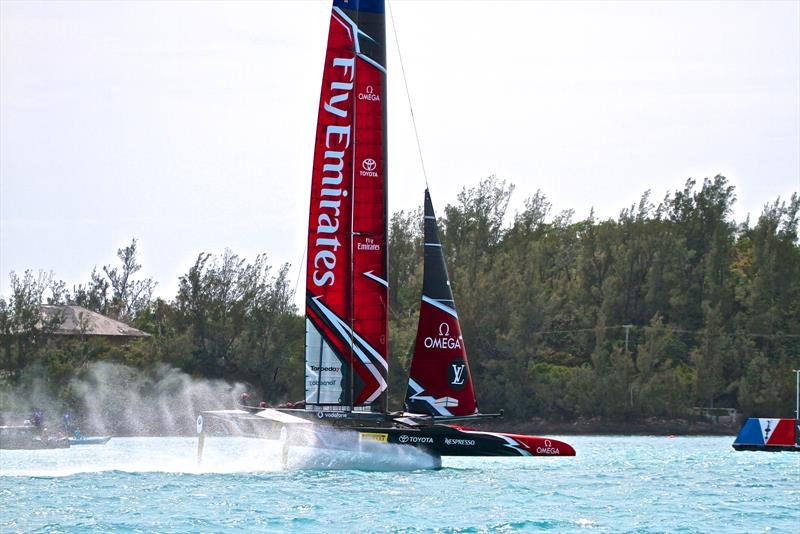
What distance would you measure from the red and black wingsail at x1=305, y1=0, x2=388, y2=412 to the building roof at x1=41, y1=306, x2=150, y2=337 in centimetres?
5058

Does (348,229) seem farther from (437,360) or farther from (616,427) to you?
(616,427)

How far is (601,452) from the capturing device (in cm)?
4688

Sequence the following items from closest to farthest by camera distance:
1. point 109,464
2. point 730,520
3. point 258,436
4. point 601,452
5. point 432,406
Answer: point 730,520, point 258,436, point 432,406, point 109,464, point 601,452

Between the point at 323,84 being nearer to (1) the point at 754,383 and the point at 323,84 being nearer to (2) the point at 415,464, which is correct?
(2) the point at 415,464

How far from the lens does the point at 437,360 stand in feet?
110

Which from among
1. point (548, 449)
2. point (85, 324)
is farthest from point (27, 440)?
point (85, 324)

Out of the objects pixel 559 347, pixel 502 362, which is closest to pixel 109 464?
pixel 502 362

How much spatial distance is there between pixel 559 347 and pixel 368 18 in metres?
56.7

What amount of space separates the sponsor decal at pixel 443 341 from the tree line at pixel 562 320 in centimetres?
4099

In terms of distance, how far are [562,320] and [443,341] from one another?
53845mm

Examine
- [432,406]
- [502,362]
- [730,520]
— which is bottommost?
[730,520]

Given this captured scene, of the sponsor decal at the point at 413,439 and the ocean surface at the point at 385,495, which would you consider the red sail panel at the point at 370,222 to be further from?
the ocean surface at the point at 385,495

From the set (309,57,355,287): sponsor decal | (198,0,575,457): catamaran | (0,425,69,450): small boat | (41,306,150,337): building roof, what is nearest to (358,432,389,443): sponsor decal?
Result: (198,0,575,457): catamaran

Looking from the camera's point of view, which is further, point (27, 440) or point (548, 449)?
point (27, 440)
